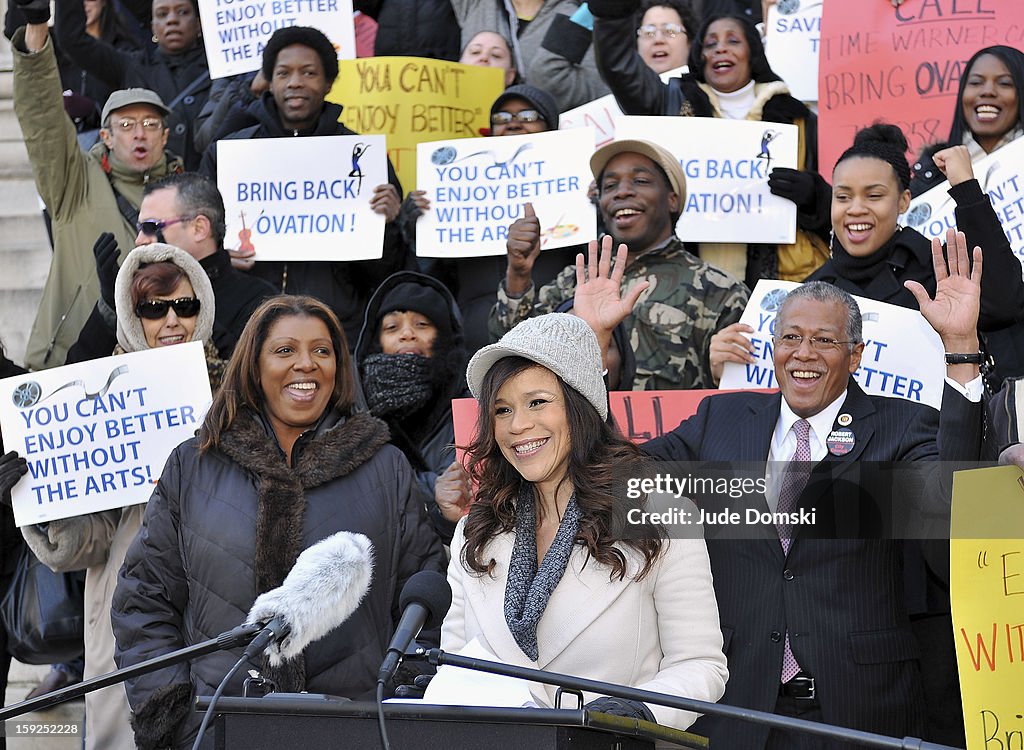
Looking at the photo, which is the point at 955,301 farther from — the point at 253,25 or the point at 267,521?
the point at 253,25

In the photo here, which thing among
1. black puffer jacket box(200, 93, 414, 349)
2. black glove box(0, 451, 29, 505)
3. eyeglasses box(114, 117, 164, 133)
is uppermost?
eyeglasses box(114, 117, 164, 133)

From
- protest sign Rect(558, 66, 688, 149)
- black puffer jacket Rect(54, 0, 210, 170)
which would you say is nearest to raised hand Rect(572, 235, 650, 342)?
protest sign Rect(558, 66, 688, 149)

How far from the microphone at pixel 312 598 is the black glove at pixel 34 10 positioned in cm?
467

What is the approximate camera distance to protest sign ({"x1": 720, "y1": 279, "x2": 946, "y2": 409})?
19.6ft

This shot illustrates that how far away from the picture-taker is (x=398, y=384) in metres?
6.51

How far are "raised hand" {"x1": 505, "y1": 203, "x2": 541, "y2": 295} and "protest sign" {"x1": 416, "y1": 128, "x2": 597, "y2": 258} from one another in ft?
2.31

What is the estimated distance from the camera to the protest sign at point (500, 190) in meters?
7.31

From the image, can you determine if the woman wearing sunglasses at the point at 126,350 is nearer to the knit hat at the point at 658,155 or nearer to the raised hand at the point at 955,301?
the knit hat at the point at 658,155

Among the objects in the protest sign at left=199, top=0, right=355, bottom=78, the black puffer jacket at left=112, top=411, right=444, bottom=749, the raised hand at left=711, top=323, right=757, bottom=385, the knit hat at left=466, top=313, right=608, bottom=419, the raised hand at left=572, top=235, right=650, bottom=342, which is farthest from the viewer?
the protest sign at left=199, top=0, right=355, bottom=78

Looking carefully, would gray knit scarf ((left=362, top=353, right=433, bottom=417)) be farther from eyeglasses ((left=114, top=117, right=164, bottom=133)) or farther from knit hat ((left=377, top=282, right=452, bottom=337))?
eyeglasses ((left=114, top=117, right=164, bottom=133))

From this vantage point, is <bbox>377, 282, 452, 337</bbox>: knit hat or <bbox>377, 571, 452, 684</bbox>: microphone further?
<bbox>377, 282, 452, 337</bbox>: knit hat

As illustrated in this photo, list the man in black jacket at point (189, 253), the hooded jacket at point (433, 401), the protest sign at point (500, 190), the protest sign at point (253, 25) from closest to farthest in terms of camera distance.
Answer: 1. the hooded jacket at point (433, 401)
2. the man in black jacket at point (189, 253)
3. the protest sign at point (500, 190)
4. the protest sign at point (253, 25)

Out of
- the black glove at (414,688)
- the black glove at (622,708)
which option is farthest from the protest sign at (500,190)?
the black glove at (622,708)

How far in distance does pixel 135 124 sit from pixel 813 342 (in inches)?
164
